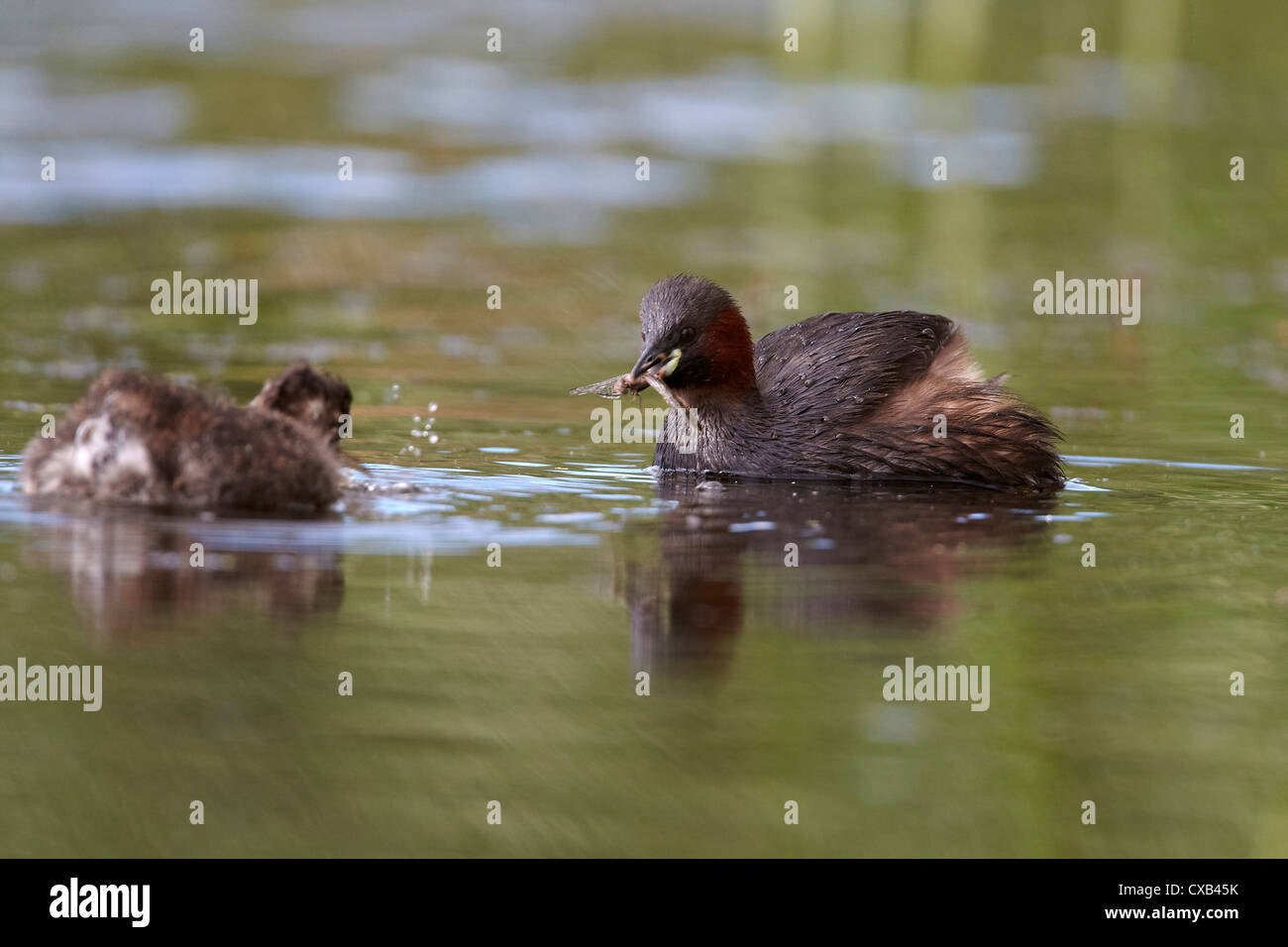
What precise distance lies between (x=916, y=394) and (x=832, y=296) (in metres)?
4.74

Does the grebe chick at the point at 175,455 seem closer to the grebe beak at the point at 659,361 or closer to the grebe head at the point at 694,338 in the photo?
the grebe beak at the point at 659,361

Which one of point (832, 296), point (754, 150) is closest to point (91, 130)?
point (754, 150)

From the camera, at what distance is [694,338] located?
32.9 ft

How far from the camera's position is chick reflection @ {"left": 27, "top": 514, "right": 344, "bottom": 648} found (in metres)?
6.71

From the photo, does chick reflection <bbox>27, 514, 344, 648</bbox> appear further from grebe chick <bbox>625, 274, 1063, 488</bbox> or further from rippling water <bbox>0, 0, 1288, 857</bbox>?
grebe chick <bbox>625, 274, 1063, 488</bbox>

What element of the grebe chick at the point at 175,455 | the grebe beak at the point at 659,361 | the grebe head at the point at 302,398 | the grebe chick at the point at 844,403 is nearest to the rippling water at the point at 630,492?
the grebe chick at the point at 175,455

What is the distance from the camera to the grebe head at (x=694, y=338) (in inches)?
391

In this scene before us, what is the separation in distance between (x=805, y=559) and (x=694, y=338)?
236 centimetres

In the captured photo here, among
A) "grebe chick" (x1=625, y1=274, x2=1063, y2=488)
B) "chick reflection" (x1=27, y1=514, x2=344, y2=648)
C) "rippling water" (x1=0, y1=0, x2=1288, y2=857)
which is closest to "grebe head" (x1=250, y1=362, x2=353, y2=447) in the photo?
"rippling water" (x1=0, y1=0, x2=1288, y2=857)

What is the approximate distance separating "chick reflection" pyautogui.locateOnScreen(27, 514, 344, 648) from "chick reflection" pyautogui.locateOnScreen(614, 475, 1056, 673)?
3.81 ft

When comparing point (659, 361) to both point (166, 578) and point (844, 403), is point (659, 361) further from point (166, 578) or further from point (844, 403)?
point (166, 578)

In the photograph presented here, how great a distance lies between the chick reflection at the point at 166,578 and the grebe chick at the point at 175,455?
24cm

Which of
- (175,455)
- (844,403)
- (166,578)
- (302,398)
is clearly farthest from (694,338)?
(166,578)

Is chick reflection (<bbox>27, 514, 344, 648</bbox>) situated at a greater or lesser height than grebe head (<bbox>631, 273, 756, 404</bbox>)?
lesser
